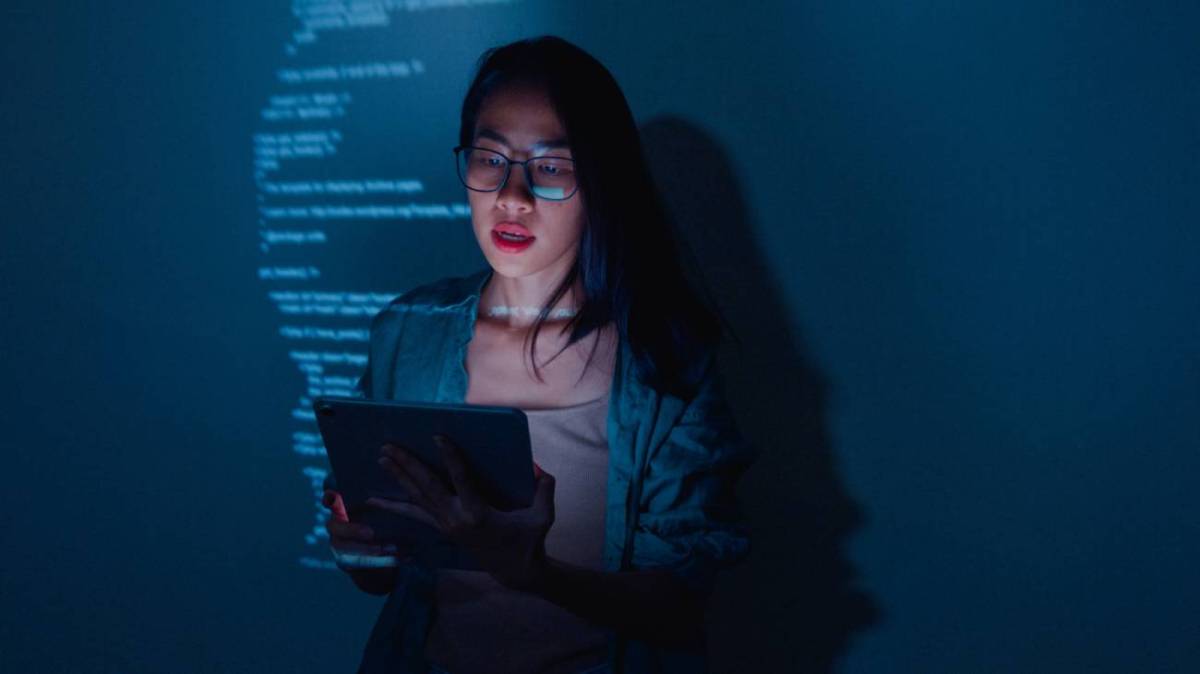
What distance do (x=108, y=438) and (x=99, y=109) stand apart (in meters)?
0.68

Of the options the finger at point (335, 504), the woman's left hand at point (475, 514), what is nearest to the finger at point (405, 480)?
the woman's left hand at point (475, 514)

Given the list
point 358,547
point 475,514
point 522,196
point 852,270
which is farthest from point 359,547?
point 852,270

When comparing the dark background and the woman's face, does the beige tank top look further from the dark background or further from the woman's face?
the dark background

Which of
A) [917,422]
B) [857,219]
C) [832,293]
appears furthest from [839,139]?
[917,422]

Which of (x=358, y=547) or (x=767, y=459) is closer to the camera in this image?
(x=358, y=547)

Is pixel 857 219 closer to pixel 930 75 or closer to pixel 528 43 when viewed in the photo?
pixel 930 75

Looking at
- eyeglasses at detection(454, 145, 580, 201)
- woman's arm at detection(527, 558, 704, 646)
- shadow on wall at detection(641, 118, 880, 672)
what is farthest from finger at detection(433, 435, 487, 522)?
shadow on wall at detection(641, 118, 880, 672)

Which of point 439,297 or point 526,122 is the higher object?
point 526,122

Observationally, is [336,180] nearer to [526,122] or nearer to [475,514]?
[526,122]

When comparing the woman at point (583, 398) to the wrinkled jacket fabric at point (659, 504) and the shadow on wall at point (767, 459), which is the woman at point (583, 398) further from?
the shadow on wall at point (767, 459)

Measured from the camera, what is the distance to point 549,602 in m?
0.99

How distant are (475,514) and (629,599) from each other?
248 millimetres

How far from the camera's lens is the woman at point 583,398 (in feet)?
3.18

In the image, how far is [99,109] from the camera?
1578mm
